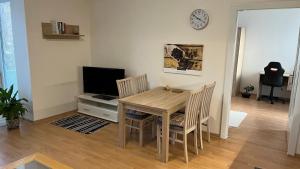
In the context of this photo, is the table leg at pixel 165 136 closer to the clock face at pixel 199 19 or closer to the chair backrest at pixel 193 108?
the chair backrest at pixel 193 108

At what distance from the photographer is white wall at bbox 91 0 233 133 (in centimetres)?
351

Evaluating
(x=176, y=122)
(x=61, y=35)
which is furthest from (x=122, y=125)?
(x=61, y=35)

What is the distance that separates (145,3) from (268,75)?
11.8 ft

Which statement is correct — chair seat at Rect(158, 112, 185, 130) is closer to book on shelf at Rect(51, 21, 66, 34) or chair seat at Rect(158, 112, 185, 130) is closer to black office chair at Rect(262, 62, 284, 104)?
book on shelf at Rect(51, 21, 66, 34)

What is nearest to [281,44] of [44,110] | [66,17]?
[66,17]

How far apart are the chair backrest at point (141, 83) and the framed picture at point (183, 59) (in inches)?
16.4

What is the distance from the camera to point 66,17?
449 cm

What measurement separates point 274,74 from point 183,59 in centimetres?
300

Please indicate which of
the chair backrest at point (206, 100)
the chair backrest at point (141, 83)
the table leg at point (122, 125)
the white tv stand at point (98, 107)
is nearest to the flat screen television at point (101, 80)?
the white tv stand at point (98, 107)

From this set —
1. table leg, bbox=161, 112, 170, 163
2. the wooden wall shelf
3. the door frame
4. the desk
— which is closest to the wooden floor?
table leg, bbox=161, 112, 170, 163

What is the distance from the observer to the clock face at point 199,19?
3.52 metres

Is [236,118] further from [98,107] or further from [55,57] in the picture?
[55,57]

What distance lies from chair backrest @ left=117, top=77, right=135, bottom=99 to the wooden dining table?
0.94ft

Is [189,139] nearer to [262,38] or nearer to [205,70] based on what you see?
[205,70]
